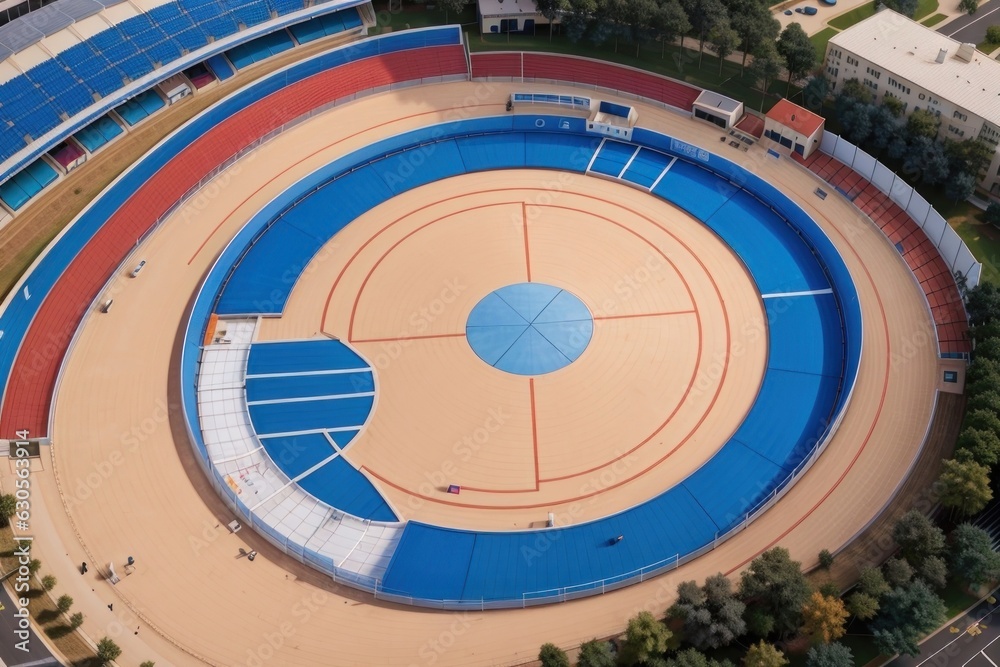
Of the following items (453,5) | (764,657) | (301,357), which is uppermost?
(453,5)

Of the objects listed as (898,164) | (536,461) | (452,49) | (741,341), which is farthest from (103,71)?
(898,164)

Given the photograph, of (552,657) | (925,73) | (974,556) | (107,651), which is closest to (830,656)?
(974,556)

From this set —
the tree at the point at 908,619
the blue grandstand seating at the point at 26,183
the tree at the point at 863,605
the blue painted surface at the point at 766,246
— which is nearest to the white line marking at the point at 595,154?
the blue painted surface at the point at 766,246

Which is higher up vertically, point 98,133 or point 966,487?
point 98,133

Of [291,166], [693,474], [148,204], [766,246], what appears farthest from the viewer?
[291,166]

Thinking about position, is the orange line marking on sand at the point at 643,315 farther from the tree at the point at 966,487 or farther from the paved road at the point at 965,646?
the paved road at the point at 965,646

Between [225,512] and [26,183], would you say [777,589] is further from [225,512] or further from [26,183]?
[26,183]
